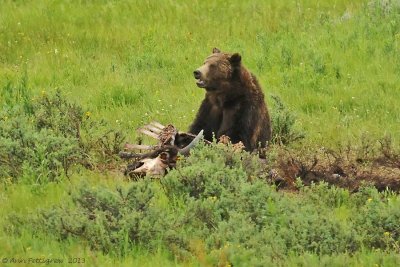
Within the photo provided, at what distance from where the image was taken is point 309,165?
10.4 meters

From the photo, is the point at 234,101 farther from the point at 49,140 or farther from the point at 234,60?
the point at 49,140

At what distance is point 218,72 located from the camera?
10773 millimetres

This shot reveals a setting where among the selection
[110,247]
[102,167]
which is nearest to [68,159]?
[102,167]

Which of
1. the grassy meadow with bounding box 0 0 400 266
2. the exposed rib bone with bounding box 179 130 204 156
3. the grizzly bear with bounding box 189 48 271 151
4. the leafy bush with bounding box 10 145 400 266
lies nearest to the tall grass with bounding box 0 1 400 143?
the grassy meadow with bounding box 0 0 400 266

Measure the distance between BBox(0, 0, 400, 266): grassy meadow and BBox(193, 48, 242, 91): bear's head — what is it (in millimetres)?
1424

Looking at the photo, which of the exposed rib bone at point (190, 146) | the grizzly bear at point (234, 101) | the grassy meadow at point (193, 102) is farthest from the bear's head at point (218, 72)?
the grassy meadow at point (193, 102)

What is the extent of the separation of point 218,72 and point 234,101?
0.37 meters

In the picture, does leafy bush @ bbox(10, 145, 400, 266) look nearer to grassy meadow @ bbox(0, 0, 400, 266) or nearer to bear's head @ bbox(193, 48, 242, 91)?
grassy meadow @ bbox(0, 0, 400, 266)

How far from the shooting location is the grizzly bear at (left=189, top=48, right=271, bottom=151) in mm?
10719

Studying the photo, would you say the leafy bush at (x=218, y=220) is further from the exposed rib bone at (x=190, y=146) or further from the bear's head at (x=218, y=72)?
the bear's head at (x=218, y=72)

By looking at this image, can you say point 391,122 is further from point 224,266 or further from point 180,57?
point 224,266

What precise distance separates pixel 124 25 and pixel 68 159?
7684mm

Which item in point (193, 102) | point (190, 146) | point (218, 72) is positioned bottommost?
point (193, 102)

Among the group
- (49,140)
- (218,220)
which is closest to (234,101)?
(49,140)
